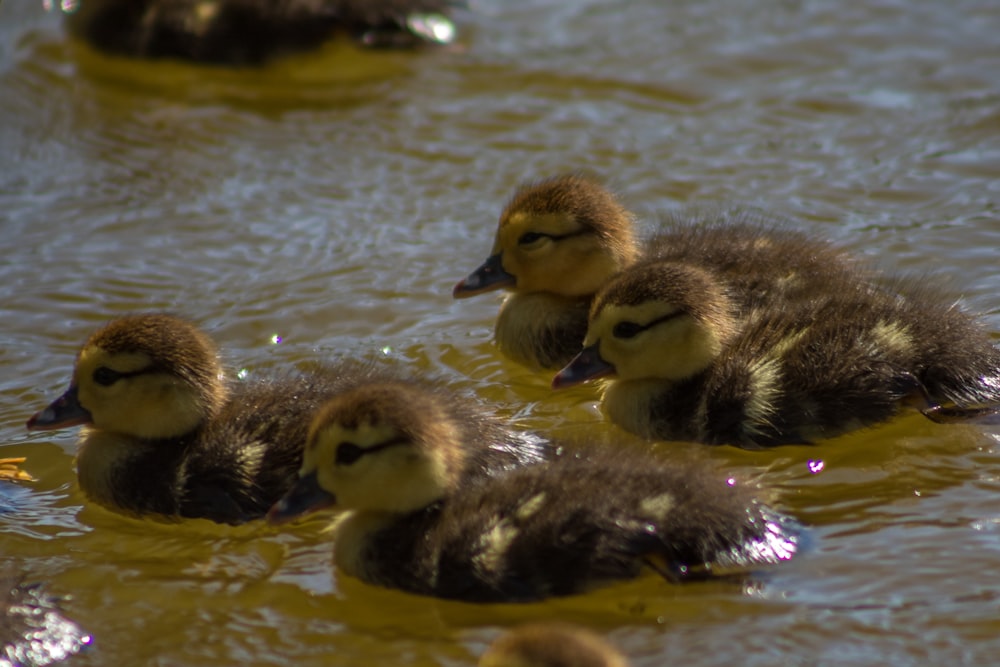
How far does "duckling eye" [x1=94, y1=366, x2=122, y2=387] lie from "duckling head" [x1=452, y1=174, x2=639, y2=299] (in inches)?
55.7

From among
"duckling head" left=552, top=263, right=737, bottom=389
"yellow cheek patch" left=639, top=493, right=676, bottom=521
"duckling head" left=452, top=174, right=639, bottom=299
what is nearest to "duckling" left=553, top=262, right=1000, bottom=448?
"duckling head" left=552, top=263, right=737, bottom=389

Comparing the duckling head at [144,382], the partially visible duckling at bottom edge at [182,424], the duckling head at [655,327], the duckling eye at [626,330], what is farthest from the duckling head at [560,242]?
the duckling head at [144,382]

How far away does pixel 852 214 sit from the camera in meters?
6.79

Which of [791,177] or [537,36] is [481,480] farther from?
[537,36]

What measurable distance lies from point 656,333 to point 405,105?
378 cm

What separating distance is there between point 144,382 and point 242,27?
4.50 meters

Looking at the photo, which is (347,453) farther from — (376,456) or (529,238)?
(529,238)

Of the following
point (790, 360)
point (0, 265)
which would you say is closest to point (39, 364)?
point (0, 265)

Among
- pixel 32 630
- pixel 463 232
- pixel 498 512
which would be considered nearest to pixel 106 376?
pixel 32 630

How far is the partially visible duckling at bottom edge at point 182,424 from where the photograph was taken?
4590 mm

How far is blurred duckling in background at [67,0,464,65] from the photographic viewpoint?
8.74 m

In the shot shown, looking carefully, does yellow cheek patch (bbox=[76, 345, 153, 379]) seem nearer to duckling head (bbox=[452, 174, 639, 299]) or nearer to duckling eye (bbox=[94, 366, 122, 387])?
duckling eye (bbox=[94, 366, 122, 387])

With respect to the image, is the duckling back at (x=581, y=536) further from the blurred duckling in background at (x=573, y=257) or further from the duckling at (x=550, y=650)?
the blurred duckling in background at (x=573, y=257)

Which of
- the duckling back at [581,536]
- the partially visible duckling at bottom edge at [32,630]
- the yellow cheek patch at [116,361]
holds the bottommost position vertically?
the partially visible duckling at bottom edge at [32,630]
